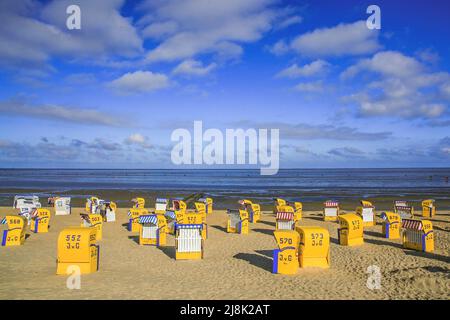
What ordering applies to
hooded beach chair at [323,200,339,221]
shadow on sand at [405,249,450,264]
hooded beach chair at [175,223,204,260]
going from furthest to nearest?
hooded beach chair at [323,200,339,221]
hooded beach chair at [175,223,204,260]
shadow on sand at [405,249,450,264]

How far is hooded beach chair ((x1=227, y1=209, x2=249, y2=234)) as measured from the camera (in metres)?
19.1

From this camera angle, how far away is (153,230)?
1628 cm

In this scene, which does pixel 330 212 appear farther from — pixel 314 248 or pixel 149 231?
pixel 149 231

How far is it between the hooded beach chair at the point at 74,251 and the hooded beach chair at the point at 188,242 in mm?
3256

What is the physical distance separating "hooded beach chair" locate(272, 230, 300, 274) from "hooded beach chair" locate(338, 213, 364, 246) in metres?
4.90

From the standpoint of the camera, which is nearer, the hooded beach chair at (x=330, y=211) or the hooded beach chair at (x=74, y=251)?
the hooded beach chair at (x=74, y=251)

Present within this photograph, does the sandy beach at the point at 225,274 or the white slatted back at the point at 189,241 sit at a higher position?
the white slatted back at the point at 189,241

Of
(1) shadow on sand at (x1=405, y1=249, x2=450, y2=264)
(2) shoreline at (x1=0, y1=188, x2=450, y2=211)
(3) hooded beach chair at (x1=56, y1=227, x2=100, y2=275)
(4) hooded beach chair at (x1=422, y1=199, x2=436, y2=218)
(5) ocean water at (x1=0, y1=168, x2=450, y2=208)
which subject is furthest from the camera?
(5) ocean water at (x1=0, y1=168, x2=450, y2=208)

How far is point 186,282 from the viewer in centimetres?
1033

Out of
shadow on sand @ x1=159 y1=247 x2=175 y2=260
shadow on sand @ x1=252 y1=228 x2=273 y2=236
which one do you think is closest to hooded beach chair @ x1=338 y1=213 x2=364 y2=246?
shadow on sand @ x1=252 y1=228 x2=273 y2=236

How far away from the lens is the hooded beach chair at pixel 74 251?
11.0 metres

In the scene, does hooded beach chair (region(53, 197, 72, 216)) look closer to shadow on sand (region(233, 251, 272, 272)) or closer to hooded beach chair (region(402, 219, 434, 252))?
shadow on sand (region(233, 251, 272, 272))

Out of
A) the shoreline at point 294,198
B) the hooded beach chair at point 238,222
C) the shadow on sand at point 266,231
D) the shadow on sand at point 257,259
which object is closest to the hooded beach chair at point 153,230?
the shadow on sand at point 257,259

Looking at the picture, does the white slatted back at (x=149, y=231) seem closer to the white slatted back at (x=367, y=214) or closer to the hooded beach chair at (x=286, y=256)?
the hooded beach chair at (x=286, y=256)
